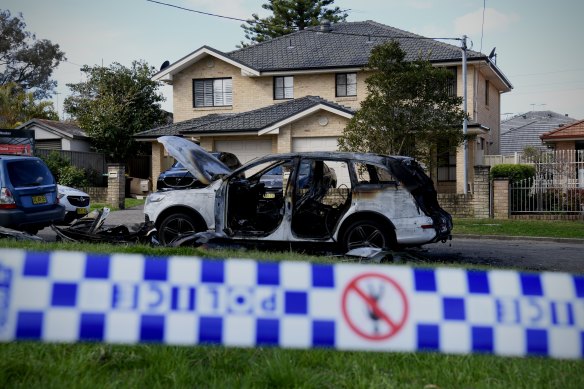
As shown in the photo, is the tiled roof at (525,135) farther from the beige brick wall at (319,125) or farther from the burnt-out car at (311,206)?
the burnt-out car at (311,206)

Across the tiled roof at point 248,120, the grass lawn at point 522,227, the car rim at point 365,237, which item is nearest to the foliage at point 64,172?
the tiled roof at point 248,120

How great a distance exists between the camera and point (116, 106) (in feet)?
109

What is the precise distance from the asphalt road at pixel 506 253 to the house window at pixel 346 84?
577 inches

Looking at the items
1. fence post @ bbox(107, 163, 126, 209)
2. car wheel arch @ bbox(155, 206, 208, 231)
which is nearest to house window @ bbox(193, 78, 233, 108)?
fence post @ bbox(107, 163, 126, 209)

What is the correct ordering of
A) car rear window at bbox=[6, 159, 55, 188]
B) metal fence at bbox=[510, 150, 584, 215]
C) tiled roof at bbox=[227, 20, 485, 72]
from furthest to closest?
tiled roof at bbox=[227, 20, 485, 72]
metal fence at bbox=[510, 150, 584, 215]
car rear window at bbox=[6, 159, 55, 188]

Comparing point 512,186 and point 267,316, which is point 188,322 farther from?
point 512,186

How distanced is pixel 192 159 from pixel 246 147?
17.5 meters

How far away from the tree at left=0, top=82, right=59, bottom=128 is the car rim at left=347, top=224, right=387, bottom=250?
36.0 m

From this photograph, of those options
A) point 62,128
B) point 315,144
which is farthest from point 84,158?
point 315,144

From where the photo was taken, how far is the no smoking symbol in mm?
3240

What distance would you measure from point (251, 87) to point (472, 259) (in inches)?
821

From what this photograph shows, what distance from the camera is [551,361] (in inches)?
140

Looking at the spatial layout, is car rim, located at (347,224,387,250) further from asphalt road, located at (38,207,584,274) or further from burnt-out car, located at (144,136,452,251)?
asphalt road, located at (38,207,584,274)

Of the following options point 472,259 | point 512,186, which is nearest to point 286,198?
point 472,259
